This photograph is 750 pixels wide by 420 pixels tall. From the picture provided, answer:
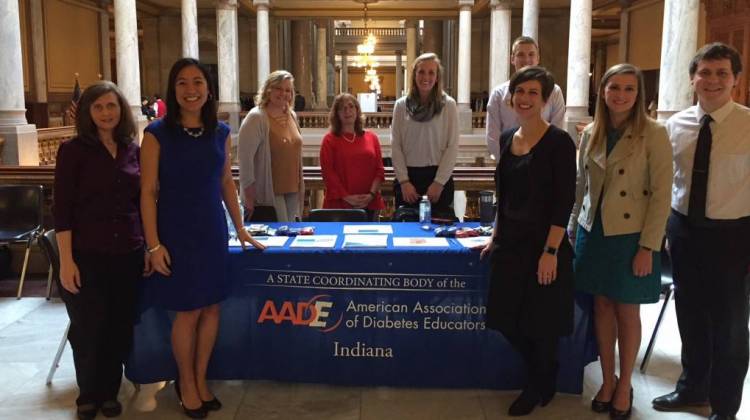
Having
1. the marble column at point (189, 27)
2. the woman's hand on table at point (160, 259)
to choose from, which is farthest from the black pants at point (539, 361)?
the marble column at point (189, 27)

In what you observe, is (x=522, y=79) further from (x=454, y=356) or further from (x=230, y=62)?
(x=230, y=62)

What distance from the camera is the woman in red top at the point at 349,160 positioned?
490cm

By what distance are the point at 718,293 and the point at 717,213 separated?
40 centimetres

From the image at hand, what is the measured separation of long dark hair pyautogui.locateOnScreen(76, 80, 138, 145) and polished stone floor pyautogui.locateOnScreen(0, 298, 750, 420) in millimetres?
1425

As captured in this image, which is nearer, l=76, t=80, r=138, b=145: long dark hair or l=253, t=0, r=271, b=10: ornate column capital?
l=76, t=80, r=138, b=145: long dark hair

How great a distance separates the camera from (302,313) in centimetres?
368

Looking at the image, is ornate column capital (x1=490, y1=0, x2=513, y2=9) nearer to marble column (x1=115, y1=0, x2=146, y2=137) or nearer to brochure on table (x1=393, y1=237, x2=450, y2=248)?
marble column (x1=115, y1=0, x2=146, y2=137)

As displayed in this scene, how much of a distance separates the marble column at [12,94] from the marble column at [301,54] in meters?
16.5

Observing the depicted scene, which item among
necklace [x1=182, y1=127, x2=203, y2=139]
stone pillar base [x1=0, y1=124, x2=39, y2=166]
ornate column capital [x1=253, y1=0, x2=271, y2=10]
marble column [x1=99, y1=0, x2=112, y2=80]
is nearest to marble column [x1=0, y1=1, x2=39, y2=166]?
stone pillar base [x1=0, y1=124, x2=39, y2=166]

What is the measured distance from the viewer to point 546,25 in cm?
2545

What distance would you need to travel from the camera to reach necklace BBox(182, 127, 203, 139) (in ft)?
10.6

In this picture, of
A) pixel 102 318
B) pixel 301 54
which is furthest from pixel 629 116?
pixel 301 54

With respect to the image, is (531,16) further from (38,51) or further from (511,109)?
(38,51)

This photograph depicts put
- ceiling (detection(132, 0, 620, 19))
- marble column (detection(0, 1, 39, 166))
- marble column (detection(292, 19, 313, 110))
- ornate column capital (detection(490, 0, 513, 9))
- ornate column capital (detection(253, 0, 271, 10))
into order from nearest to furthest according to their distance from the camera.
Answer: marble column (detection(0, 1, 39, 166)), ornate column capital (detection(490, 0, 513, 9)), ornate column capital (detection(253, 0, 271, 10)), ceiling (detection(132, 0, 620, 19)), marble column (detection(292, 19, 313, 110))
